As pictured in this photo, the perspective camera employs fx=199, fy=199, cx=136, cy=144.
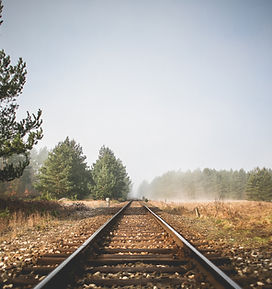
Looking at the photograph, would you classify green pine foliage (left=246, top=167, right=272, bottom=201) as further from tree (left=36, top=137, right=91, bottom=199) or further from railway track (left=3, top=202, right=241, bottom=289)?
railway track (left=3, top=202, right=241, bottom=289)

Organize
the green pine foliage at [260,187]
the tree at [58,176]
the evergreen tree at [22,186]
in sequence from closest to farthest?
1. the evergreen tree at [22,186]
2. the tree at [58,176]
3. the green pine foliage at [260,187]

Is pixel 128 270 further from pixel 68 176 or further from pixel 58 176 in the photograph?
pixel 68 176

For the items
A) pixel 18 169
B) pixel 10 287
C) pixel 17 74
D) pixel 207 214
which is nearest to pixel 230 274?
pixel 10 287

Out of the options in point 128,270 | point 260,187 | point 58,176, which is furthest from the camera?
point 260,187

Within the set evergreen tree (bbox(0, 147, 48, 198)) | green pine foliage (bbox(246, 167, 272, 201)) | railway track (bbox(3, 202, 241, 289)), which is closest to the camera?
railway track (bbox(3, 202, 241, 289))

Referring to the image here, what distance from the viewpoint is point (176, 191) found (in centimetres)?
11138

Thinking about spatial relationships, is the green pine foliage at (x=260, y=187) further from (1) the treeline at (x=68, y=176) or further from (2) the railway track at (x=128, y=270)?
(2) the railway track at (x=128, y=270)

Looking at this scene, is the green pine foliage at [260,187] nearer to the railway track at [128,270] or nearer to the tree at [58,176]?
the tree at [58,176]

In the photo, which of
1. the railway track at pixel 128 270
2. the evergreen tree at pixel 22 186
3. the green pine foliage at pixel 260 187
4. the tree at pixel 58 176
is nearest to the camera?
the railway track at pixel 128 270

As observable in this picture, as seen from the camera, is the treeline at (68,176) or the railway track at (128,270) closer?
the railway track at (128,270)

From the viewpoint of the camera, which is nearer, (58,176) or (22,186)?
(58,176)

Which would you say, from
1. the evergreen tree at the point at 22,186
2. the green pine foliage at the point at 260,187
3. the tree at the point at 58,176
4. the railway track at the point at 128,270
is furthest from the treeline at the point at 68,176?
the green pine foliage at the point at 260,187

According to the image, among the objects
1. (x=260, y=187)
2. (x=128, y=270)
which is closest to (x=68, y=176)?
(x=128, y=270)

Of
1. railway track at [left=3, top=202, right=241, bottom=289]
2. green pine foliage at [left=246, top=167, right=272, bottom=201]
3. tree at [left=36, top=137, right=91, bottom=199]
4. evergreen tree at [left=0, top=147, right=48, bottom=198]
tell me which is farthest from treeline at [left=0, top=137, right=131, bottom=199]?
green pine foliage at [left=246, top=167, right=272, bottom=201]
